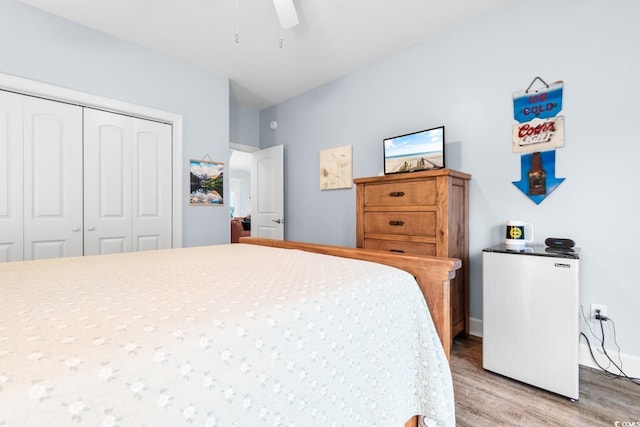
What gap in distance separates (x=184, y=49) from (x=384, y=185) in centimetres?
240

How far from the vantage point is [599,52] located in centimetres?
191

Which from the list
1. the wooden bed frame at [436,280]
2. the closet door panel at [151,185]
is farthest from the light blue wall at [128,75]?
the wooden bed frame at [436,280]

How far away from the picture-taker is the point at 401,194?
2270mm

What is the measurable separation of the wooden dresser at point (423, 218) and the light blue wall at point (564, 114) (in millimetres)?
182

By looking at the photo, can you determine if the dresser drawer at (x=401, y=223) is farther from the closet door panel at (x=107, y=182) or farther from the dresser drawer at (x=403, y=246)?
the closet door panel at (x=107, y=182)

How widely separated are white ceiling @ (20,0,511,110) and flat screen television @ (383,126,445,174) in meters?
0.93

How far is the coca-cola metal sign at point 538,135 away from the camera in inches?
80.5

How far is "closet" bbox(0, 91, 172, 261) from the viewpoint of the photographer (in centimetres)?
228

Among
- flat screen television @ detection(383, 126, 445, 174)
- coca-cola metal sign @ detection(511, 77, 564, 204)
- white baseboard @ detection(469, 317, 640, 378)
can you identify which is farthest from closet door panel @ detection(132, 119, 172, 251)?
white baseboard @ detection(469, 317, 640, 378)

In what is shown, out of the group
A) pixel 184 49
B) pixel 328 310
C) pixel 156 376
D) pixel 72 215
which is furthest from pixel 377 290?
pixel 184 49

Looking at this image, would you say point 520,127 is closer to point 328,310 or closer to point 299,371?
point 328,310

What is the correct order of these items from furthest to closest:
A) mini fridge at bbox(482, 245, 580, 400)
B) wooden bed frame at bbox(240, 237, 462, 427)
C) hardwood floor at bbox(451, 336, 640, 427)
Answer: mini fridge at bbox(482, 245, 580, 400), hardwood floor at bbox(451, 336, 640, 427), wooden bed frame at bbox(240, 237, 462, 427)

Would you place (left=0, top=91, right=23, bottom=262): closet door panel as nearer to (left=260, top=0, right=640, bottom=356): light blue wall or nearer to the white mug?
(left=260, top=0, right=640, bottom=356): light blue wall

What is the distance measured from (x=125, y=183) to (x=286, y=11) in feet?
7.01
